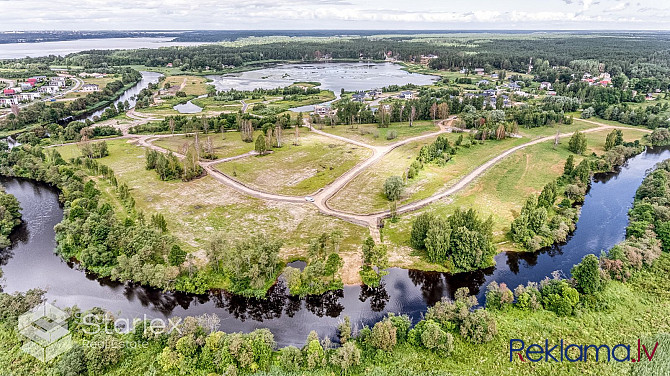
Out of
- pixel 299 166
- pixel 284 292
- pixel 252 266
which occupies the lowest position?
pixel 284 292

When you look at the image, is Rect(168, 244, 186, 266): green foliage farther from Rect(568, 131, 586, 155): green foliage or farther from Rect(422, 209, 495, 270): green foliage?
Rect(568, 131, 586, 155): green foliage

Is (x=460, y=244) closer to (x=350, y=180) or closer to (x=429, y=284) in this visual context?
(x=429, y=284)

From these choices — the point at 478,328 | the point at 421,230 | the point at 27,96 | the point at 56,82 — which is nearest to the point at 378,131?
the point at 421,230

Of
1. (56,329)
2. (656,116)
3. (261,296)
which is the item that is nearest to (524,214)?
(261,296)

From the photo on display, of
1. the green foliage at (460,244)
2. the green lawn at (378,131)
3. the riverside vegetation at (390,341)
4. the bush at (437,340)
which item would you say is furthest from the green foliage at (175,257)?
the green lawn at (378,131)

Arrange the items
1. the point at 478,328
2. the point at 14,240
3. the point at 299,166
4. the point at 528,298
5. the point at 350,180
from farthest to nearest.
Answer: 1. the point at 299,166
2. the point at 350,180
3. the point at 14,240
4. the point at 528,298
5. the point at 478,328

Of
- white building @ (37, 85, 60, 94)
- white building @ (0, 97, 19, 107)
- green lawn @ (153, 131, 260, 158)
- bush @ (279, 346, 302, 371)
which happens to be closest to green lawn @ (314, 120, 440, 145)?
green lawn @ (153, 131, 260, 158)
